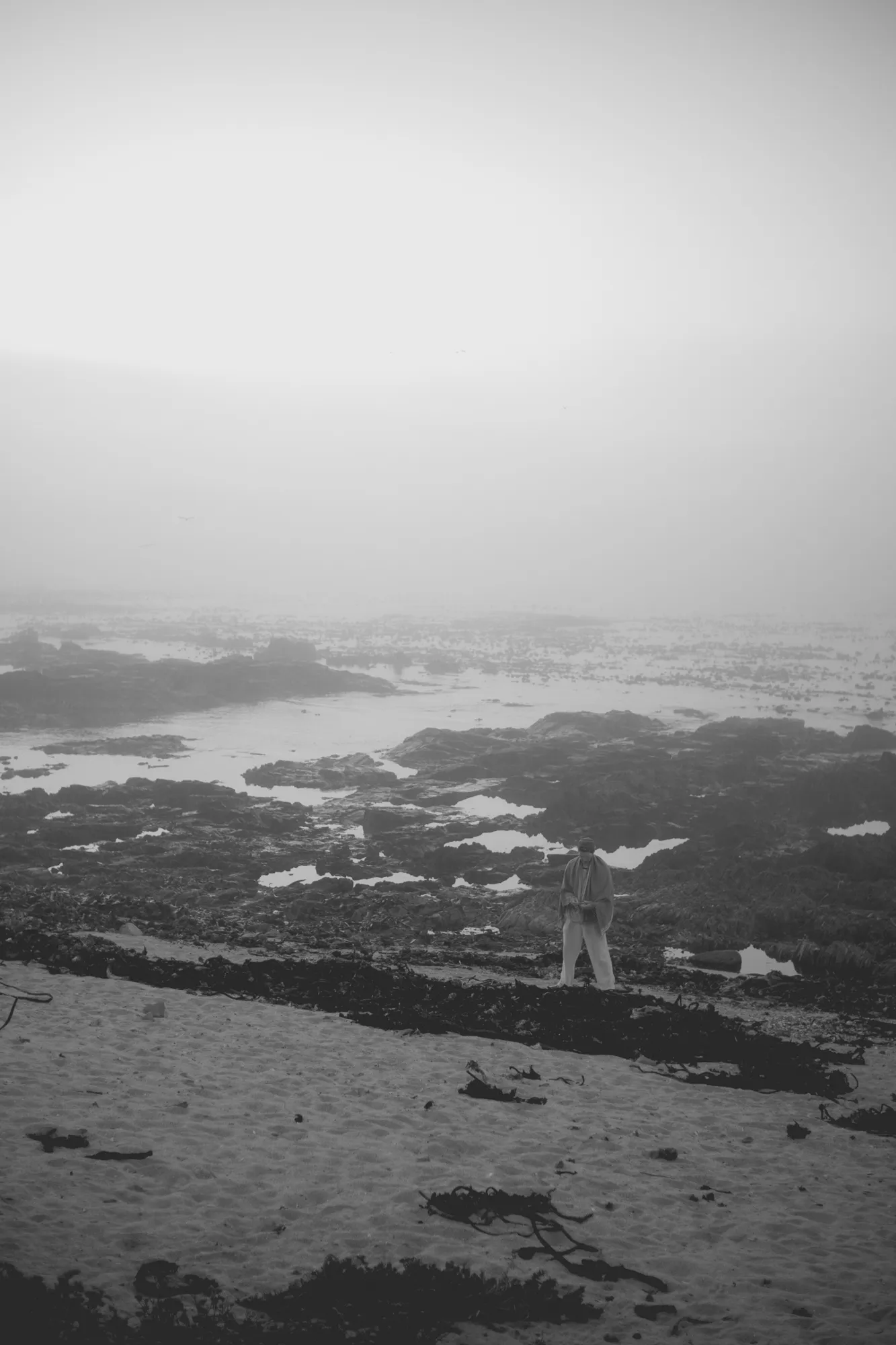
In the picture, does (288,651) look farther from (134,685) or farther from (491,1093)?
(491,1093)

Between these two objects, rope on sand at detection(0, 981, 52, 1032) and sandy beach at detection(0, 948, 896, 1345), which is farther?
rope on sand at detection(0, 981, 52, 1032)

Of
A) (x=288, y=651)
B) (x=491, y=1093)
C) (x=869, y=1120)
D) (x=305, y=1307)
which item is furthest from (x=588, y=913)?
(x=288, y=651)

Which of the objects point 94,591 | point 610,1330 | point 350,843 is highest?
point 94,591

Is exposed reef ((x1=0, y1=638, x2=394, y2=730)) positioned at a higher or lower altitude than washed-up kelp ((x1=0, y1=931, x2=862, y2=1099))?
higher

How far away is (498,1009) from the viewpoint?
10055 mm

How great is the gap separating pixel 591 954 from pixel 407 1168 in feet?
17.9

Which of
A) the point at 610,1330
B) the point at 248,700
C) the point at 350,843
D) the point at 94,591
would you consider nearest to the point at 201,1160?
the point at 610,1330

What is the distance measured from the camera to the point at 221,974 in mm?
10484

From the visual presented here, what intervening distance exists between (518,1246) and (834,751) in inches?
1018

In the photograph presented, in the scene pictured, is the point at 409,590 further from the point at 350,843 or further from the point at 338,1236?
the point at 338,1236

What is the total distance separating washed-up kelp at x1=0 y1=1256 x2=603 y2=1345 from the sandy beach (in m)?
0.12

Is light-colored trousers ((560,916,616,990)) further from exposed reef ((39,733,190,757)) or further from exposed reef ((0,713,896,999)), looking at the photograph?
exposed reef ((39,733,190,757))

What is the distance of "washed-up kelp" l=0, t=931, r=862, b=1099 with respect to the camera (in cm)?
888

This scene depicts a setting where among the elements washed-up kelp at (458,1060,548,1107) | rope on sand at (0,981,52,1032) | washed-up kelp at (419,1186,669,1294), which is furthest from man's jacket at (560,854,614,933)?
rope on sand at (0,981,52,1032)
